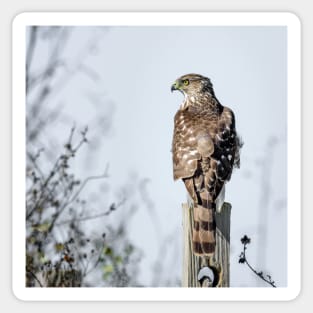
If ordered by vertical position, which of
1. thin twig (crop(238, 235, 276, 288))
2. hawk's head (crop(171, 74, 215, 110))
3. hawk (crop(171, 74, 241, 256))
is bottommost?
thin twig (crop(238, 235, 276, 288))

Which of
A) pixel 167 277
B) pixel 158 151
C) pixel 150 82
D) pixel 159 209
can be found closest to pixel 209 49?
pixel 150 82

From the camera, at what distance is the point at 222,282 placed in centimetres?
304

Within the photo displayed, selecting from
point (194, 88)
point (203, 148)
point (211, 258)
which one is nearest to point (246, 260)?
point (211, 258)

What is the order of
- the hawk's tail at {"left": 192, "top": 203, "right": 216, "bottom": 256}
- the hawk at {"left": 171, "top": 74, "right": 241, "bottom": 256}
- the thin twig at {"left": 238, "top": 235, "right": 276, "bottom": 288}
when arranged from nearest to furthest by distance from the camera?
1. the hawk's tail at {"left": 192, "top": 203, "right": 216, "bottom": 256}
2. the hawk at {"left": 171, "top": 74, "right": 241, "bottom": 256}
3. the thin twig at {"left": 238, "top": 235, "right": 276, "bottom": 288}

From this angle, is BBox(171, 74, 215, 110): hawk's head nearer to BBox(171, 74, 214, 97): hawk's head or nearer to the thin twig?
BBox(171, 74, 214, 97): hawk's head

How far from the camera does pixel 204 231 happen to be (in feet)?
9.57

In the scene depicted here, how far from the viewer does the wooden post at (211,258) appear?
2.89 m

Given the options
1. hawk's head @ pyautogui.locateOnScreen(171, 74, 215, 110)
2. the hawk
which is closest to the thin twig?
the hawk

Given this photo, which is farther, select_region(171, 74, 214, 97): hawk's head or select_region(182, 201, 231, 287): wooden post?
select_region(171, 74, 214, 97): hawk's head

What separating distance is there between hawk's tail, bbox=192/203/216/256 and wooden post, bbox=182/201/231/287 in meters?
0.02

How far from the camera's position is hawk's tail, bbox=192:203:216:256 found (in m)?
2.88

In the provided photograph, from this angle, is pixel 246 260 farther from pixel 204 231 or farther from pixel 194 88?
pixel 194 88

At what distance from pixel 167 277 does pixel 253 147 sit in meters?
0.66

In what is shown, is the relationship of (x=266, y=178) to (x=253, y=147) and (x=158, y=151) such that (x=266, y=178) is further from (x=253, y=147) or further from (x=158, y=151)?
(x=158, y=151)
